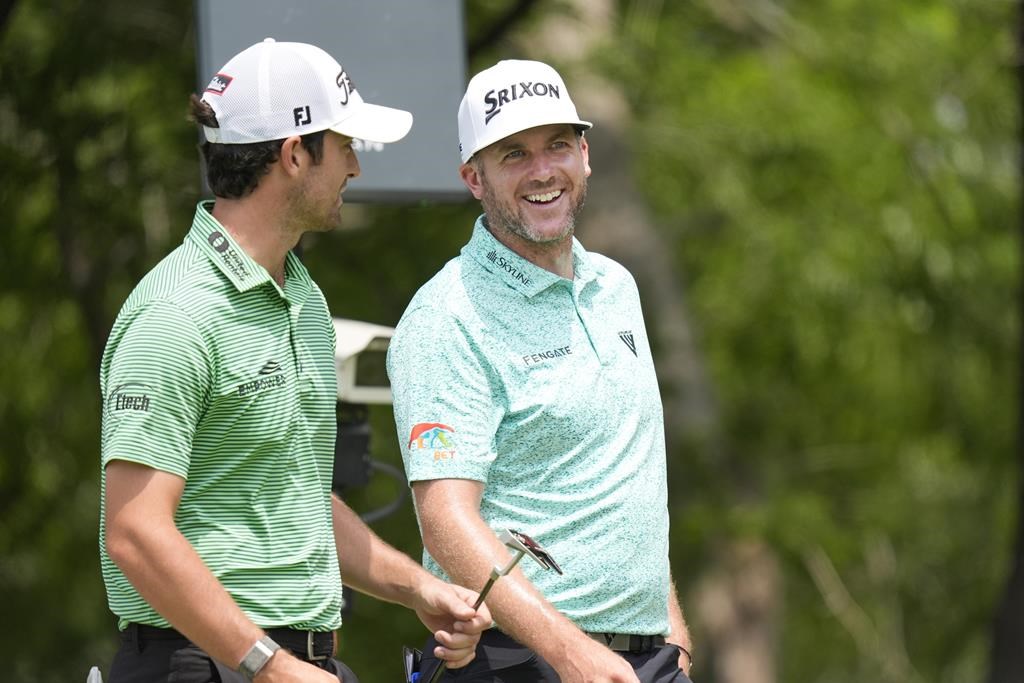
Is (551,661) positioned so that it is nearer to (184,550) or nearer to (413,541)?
(184,550)

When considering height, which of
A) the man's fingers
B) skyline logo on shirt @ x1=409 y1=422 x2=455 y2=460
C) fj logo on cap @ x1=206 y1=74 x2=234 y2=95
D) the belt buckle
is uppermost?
fj logo on cap @ x1=206 y1=74 x2=234 y2=95

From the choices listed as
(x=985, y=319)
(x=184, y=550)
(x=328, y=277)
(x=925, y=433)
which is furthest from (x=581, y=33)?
(x=184, y=550)

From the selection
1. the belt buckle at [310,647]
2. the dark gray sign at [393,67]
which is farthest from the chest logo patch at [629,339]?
the dark gray sign at [393,67]

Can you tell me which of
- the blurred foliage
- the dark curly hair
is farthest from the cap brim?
the blurred foliage

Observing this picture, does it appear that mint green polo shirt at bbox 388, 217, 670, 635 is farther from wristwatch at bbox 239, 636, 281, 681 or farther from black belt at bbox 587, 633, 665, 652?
wristwatch at bbox 239, 636, 281, 681

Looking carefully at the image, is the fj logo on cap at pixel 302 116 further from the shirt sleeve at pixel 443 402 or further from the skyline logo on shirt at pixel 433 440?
the skyline logo on shirt at pixel 433 440

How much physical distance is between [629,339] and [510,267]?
12.9 inches

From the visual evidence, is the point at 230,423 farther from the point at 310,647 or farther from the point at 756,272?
the point at 756,272

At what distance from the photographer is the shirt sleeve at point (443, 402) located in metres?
3.60

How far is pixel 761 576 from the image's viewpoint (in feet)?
44.1

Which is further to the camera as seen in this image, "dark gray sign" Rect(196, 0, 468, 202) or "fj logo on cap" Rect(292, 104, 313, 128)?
"dark gray sign" Rect(196, 0, 468, 202)

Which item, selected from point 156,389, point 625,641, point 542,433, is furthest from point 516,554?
point 156,389

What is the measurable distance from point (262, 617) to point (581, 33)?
25.8ft

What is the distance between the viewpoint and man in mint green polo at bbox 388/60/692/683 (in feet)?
11.7
